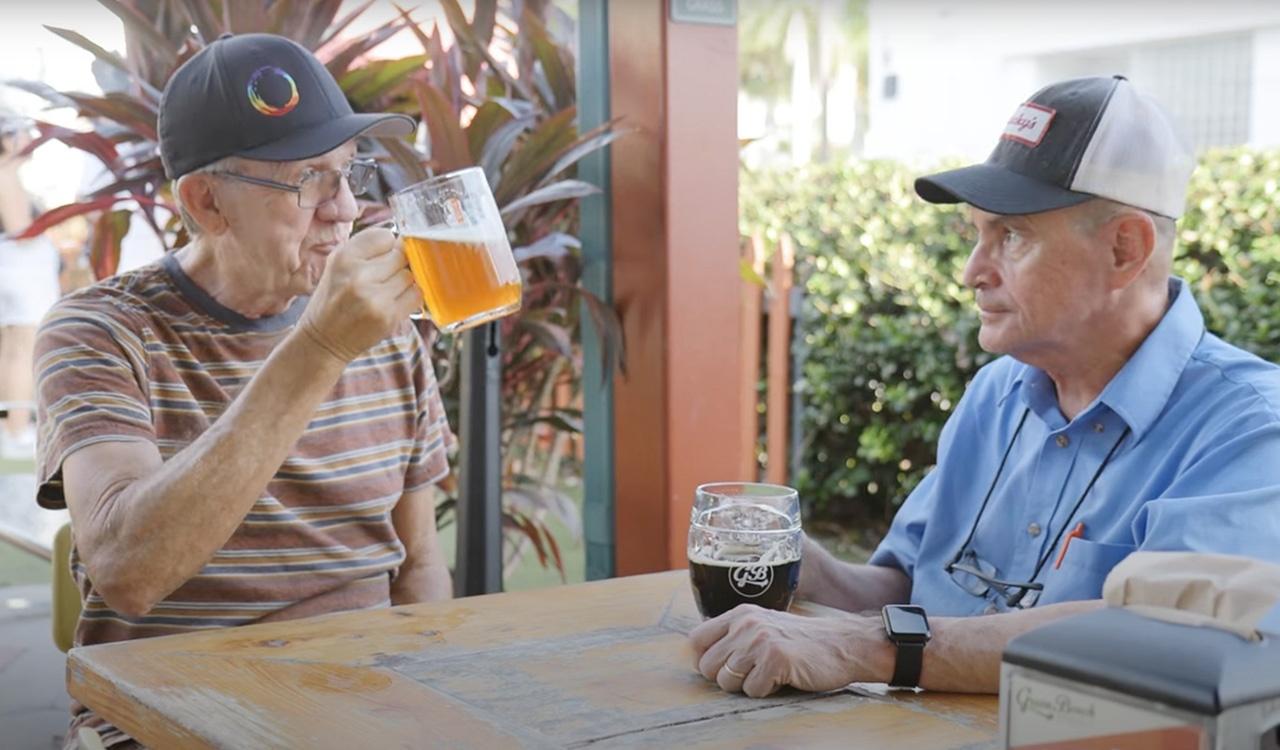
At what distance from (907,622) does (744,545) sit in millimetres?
229

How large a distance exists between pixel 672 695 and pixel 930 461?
463 cm

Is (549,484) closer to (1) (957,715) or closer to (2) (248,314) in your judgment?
(2) (248,314)

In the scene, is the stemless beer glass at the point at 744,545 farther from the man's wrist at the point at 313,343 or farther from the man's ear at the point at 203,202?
the man's ear at the point at 203,202

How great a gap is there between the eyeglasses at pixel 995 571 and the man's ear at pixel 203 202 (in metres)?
1.30

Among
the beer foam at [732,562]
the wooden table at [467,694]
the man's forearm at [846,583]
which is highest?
the beer foam at [732,562]

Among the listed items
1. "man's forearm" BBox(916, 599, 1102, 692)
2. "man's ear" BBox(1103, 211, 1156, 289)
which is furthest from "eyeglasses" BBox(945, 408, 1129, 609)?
"man's forearm" BBox(916, 599, 1102, 692)

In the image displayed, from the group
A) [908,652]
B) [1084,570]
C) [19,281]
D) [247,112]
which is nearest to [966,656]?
[908,652]

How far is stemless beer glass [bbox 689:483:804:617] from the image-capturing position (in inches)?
66.9

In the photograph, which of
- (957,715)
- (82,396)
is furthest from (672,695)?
(82,396)

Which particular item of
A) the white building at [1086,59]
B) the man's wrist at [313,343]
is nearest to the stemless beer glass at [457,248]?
the man's wrist at [313,343]

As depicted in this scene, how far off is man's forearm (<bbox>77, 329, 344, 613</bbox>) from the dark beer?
0.62 metres

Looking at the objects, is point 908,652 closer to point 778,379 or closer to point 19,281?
point 778,379

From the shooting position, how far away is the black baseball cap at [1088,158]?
199 centimetres

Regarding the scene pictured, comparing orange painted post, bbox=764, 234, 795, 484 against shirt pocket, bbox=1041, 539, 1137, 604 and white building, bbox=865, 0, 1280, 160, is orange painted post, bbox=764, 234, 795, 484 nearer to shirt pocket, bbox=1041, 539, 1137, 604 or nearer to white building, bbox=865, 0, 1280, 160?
white building, bbox=865, 0, 1280, 160
